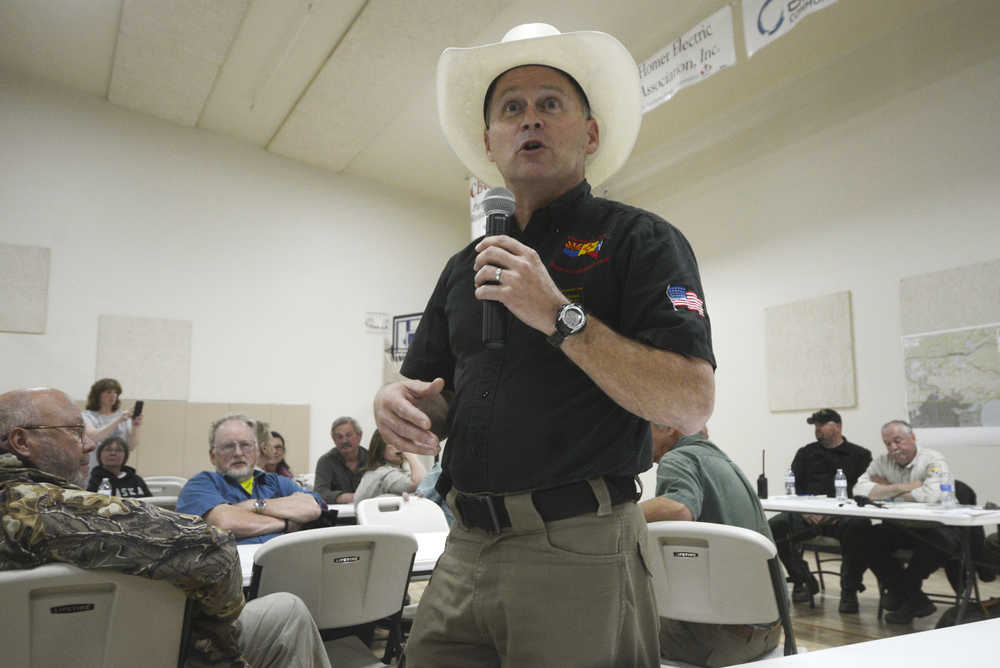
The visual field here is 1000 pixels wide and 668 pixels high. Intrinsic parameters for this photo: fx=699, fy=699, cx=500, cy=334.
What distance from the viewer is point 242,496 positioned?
359cm

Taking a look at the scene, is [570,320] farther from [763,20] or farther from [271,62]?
[271,62]

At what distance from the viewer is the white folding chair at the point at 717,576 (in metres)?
2.00

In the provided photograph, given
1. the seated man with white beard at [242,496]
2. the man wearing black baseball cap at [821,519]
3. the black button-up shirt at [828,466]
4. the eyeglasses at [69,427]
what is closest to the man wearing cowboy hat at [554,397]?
the eyeglasses at [69,427]

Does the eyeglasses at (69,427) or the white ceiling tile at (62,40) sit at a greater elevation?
the white ceiling tile at (62,40)

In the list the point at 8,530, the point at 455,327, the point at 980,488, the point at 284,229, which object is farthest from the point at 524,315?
the point at 284,229

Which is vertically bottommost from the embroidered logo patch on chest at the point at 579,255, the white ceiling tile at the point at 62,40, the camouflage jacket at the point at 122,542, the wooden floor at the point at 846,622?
the wooden floor at the point at 846,622

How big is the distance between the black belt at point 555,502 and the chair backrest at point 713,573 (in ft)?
3.55

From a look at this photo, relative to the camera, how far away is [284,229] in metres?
9.91

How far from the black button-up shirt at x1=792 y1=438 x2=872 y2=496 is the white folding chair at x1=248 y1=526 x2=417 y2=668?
4870 millimetres

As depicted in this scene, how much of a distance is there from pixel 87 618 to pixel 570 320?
1.42 metres

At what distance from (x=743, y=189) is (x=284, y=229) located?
6163 millimetres

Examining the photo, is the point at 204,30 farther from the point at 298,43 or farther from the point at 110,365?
the point at 110,365

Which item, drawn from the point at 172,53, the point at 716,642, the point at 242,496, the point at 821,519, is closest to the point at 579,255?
the point at 716,642

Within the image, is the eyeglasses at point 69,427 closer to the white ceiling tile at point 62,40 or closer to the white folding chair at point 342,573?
the white folding chair at point 342,573
